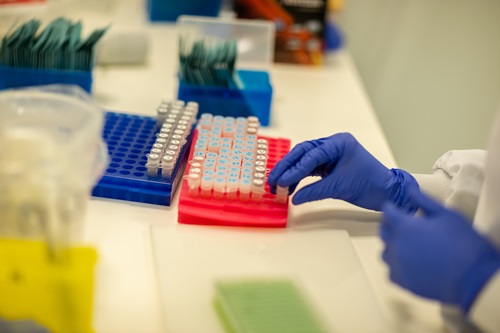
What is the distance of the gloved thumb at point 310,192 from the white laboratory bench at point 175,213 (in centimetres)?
3

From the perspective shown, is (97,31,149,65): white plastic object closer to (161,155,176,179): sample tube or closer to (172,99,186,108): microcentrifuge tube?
(172,99,186,108): microcentrifuge tube

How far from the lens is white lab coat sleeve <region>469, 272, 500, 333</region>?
0.58 m

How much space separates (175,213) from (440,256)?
353mm

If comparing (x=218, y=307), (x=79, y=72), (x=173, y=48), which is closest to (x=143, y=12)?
(x=173, y=48)

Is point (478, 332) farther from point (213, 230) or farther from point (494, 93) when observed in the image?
point (494, 93)

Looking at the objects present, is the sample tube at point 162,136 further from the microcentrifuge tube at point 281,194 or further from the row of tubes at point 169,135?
the microcentrifuge tube at point 281,194

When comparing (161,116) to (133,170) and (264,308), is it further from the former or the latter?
(264,308)

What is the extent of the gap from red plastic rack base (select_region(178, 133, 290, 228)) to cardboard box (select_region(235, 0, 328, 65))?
0.63 metres

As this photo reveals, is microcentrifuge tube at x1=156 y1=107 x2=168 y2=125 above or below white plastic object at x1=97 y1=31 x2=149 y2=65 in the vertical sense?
below

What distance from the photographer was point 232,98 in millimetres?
1036

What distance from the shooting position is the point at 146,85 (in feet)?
3.87

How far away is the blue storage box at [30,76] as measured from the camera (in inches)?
39.1

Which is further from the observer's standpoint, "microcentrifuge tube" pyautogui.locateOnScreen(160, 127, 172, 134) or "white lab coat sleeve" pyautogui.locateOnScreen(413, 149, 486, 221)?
"microcentrifuge tube" pyautogui.locateOnScreen(160, 127, 172, 134)

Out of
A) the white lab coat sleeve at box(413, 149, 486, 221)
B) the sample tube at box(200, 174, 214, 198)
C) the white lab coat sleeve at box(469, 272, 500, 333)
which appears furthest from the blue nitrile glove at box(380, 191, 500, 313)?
the sample tube at box(200, 174, 214, 198)
